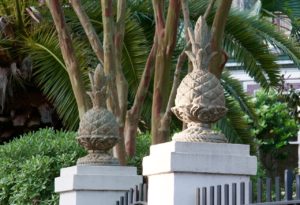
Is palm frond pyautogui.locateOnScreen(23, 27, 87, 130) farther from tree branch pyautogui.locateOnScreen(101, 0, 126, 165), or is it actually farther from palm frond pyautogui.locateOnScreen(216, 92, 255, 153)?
tree branch pyautogui.locateOnScreen(101, 0, 126, 165)

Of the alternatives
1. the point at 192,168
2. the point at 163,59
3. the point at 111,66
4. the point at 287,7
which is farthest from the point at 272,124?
the point at 192,168

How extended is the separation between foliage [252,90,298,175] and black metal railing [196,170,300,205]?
17.1 m

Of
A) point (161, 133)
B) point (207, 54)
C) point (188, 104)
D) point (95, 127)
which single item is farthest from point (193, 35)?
point (161, 133)

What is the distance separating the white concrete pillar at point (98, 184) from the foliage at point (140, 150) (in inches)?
91.5

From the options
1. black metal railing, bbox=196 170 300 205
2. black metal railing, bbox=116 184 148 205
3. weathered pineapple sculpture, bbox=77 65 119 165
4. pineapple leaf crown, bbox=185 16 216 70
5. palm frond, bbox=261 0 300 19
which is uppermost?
palm frond, bbox=261 0 300 19

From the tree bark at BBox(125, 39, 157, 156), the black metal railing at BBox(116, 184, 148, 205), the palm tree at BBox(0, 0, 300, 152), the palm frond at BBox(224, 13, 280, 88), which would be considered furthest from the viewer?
the palm frond at BBox(224, 13, 280, 88)

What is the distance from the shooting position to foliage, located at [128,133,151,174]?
10023 mm

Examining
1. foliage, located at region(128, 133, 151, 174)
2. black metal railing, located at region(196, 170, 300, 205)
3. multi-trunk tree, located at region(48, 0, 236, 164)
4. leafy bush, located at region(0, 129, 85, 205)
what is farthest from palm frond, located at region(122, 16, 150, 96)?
black metal railing, located at region(196, 170, 300, 205)

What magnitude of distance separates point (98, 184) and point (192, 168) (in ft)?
6.27

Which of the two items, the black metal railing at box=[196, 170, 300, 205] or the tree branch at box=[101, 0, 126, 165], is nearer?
the black metal railing at box=[196, 170, 300, 205]

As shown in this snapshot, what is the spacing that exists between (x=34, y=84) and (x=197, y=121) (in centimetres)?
891

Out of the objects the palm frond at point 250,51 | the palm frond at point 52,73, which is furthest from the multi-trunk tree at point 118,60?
the palm frond at point 250,51

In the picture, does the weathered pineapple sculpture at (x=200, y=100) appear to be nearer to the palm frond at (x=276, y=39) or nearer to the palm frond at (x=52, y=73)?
the palm frond at (x=52, y=73)

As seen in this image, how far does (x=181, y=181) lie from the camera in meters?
5.77
